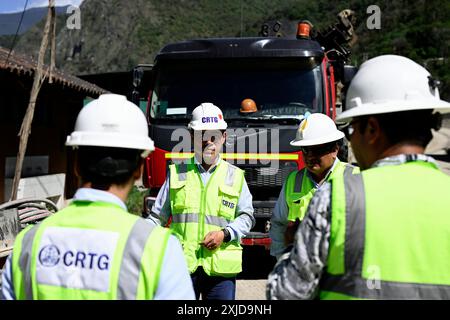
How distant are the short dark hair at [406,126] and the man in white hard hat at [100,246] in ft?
2.51

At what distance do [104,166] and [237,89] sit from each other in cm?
413

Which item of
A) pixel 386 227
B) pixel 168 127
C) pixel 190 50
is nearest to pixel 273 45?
pixel 190 50

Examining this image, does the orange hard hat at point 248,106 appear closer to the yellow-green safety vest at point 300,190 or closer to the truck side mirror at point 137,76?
the truck side mirror at point 137,76

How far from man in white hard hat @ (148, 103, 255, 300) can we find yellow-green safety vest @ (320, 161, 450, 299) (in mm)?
1621

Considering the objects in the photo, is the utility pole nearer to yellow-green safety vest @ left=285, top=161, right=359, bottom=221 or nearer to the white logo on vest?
yellow-green safety vest @ left=285, top=161, right=359, bottom=221

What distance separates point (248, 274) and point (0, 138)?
6.23 meters

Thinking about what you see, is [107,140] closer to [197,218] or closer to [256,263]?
[197,218]

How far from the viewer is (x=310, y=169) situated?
3.11 m

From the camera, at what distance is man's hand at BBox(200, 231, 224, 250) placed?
303 centimetres

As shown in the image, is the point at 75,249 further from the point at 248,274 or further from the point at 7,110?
the point at 7,110

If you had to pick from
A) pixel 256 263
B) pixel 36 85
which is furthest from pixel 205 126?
pixel 36 85

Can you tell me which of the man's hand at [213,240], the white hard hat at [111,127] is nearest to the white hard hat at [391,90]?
the white hard hat at [111,127]

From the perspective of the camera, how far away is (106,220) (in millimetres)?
1514

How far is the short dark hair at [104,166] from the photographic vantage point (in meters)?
1.57
